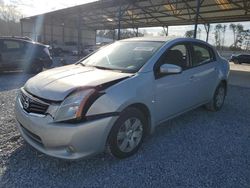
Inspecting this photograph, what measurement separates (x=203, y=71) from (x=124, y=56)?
171 cm

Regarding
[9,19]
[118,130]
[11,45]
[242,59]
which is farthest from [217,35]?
[118,130]

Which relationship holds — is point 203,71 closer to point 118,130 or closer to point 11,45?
point 118,130

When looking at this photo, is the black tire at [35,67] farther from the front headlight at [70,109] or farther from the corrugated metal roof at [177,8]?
the front headlight at [70,109]

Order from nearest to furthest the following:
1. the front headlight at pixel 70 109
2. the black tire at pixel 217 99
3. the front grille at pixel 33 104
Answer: the front headlight at pixel 70 109 < the front grille at pixel 33 104 < the black tire at pixel 217 99

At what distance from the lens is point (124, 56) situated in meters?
3.88

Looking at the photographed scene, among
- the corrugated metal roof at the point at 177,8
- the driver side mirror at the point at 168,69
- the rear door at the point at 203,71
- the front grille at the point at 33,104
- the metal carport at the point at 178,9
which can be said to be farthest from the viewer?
the corrugated metal roof at the point at 177,8

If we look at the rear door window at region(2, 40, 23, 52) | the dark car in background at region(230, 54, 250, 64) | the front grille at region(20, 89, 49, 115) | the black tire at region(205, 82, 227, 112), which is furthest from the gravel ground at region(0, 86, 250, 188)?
the dark car in background at region(230, 54, 250, 64)

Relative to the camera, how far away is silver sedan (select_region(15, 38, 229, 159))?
8.59ft

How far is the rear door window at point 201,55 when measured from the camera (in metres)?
4.49

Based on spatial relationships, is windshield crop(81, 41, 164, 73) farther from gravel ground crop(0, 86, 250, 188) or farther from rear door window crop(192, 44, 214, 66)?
gravel ground crop(0, 86, 250, 188)

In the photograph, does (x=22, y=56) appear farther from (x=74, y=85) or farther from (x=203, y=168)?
(x=203, y=168)

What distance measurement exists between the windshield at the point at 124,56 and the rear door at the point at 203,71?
95 cm

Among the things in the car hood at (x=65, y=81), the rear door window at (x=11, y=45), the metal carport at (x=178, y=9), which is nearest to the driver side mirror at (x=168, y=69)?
the car hood at (x=65, y=81)

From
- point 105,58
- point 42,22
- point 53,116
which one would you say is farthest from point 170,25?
point 53,116
